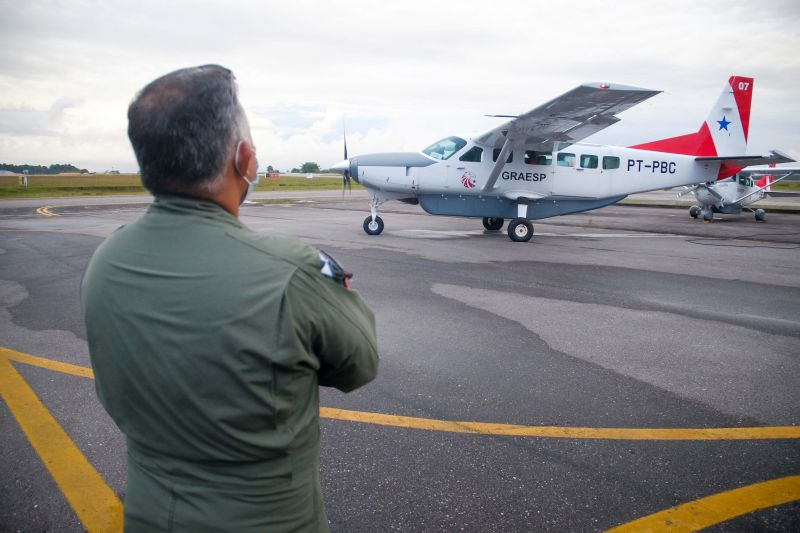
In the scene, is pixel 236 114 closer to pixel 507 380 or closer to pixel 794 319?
pixel 507 380

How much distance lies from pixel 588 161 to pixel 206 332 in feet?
50.7

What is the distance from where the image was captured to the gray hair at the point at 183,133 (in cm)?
135

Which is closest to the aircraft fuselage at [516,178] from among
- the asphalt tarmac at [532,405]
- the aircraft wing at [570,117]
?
the aircraft wing at [570,117]

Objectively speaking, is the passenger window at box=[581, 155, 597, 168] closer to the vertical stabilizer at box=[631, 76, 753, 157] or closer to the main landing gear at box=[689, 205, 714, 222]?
the vertical stabilizer at box=[631, 76, 753, 157]

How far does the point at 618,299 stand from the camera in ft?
24.9

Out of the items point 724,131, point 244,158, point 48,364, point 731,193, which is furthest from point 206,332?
point 731,193

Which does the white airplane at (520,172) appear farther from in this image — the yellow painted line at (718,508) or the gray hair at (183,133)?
the gray hair at (183,133)

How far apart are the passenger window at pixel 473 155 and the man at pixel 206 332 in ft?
44.0

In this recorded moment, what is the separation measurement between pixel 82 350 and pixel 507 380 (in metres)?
4.01

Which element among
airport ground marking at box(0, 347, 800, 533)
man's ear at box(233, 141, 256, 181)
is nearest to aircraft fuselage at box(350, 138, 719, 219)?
airport ground marking at box(0, 347, 800, 533)

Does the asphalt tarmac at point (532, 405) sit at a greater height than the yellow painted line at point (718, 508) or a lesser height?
greater

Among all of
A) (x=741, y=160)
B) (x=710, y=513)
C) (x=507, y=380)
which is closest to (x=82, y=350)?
(x=507, y=380)

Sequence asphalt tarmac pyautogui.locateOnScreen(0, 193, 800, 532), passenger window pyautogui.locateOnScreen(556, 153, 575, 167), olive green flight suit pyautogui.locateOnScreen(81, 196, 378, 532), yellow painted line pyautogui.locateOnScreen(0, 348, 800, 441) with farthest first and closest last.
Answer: passenger window pyautogui.locateOnScreen(556, 153, 575, 167) < yellow painted line pyautogui.locateOnScreen(0, 348, 800, 441) < asphalt tarmac pyautogui.locateOnScreen(0, 193, 800, 532) < olive green flight suit pyautogui.locateOnScreen(81, 196, 378, 532)

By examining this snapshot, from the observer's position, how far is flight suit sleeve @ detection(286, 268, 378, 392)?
130 centimetres
